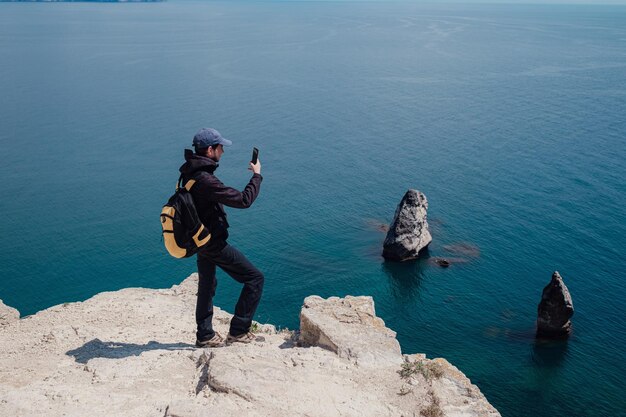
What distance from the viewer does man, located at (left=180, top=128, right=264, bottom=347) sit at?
10625mm

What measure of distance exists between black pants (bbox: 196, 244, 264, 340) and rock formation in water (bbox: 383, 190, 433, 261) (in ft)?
107

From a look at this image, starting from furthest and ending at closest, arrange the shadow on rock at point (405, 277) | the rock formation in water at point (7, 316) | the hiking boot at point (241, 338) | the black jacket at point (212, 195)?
the shadow on rock at point (405, 277)
the rock formation in water at point (7, 316)
the hiking boot at point (241, 338)
the black jacket at point (212, 195)

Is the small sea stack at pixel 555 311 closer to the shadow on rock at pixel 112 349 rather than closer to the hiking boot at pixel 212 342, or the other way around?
the hiking boot at pixel 212 342

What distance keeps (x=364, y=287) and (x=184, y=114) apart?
170 feet

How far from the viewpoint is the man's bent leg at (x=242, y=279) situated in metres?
11.4

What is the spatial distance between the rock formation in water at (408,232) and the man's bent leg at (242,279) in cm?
3255

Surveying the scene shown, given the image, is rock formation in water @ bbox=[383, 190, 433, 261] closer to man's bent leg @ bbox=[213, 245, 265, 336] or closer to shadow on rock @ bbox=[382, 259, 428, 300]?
shadow on rock @ bbox=[382, 259, 428, 300]

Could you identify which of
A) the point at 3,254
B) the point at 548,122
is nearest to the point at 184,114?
the point at 3,254

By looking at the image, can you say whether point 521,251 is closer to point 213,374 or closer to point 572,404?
point 572,404

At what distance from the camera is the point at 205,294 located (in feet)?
39.5

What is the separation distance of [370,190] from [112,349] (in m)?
46.7

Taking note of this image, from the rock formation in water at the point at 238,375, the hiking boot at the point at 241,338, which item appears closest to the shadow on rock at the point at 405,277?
the rock formation in water at the point at 238,375

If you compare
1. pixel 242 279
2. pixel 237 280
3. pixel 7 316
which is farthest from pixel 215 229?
pixel 7 316

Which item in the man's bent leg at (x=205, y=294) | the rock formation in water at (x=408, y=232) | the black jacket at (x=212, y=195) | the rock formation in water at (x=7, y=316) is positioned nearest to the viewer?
the black jacket at (x=212, y=195)
